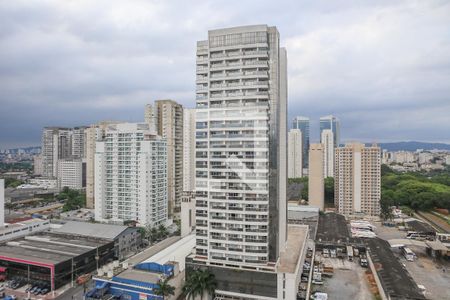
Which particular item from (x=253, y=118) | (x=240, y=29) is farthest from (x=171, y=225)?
(x=240, y=29)

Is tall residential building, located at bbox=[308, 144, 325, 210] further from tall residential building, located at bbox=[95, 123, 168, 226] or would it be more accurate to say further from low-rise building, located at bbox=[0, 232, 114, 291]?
low-rise building, located at bbox=[0, 232, 114, 291]

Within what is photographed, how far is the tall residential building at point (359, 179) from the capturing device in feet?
112

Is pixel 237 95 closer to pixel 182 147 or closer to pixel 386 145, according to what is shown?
pixel 182 147

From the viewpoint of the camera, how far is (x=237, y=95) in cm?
1460

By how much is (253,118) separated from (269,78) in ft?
6.35

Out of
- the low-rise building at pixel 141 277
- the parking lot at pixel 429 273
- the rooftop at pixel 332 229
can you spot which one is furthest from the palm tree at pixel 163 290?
the rooftop at pixel 332 229

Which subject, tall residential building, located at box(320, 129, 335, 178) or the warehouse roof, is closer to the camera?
the warehouse roof

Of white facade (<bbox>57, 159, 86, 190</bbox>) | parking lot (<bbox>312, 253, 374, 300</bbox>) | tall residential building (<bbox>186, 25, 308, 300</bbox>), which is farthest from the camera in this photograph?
white facade (<bbox>57, 159, 86, 190</bbox>)

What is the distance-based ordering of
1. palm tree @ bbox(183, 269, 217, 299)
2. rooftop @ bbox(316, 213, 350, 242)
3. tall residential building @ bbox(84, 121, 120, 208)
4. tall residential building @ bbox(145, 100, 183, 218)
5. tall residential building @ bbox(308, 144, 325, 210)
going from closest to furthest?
palm tree @ bbox(183, 269, 217, 299), rooftop @ bbox(316, 213, 350, 242), tall residential building @ bbox(145, 100, 183, 218), tall residential building @ bbox(84, 121, 120, 208), tall residential building @ bbox(308, 144, 325, 210)

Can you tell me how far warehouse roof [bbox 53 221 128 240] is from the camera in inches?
840

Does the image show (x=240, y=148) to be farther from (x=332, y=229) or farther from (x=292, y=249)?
(x=332, y=229)

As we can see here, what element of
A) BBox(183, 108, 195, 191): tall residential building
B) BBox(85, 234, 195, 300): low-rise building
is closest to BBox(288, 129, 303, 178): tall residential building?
BBox(183, 108, 195, 191): tall residential building

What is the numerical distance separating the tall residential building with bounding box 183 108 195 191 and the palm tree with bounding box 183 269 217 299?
19.5 m

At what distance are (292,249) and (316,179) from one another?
20.3 metres
